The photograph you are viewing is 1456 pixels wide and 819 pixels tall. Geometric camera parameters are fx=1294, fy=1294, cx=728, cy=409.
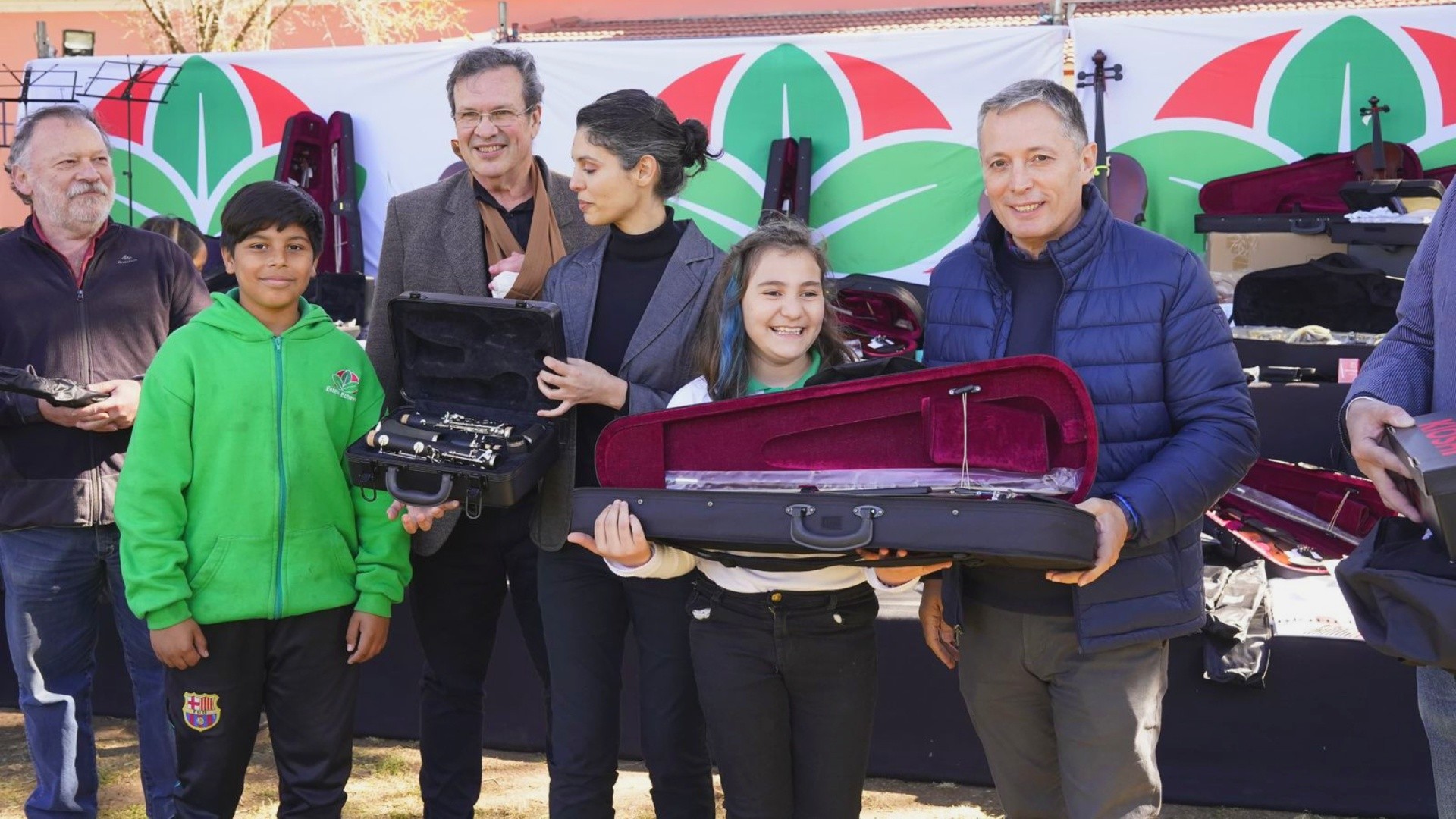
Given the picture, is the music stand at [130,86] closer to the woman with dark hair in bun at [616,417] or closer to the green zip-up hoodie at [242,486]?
the green zip-up hoodie at [242,486]

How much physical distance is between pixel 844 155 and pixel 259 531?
14.6 feet

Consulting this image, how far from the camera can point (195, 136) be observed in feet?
25.3

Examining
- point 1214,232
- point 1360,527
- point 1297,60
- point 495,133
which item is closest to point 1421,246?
point 495,133

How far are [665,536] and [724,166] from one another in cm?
461

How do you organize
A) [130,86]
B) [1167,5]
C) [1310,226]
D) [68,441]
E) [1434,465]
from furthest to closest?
[1167,5]
[130,86]
[1310,226]
[68,441]
[1434,465]

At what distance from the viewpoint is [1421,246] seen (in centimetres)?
233

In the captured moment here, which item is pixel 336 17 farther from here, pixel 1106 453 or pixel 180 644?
pixel 1106 453

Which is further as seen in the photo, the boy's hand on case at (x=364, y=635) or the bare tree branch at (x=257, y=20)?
the bare tree branch at (x=257, y=20)

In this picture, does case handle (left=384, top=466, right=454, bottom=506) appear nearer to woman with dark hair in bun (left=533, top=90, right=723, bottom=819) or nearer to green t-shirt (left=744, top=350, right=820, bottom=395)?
woman with dark hair in bun (left=533, top=90, right=723, bottom=819)

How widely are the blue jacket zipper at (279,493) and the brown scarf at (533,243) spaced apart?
0.55 m

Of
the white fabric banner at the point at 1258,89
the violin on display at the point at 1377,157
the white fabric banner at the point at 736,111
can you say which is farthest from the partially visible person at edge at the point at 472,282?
the violin on display at the point at 1377,157

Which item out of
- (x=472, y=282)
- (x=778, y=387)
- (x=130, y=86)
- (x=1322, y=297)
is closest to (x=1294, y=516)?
(x=1322, y=297)

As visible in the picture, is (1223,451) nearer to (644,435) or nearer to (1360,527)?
(644,435)

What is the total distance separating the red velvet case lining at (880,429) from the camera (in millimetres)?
2318
